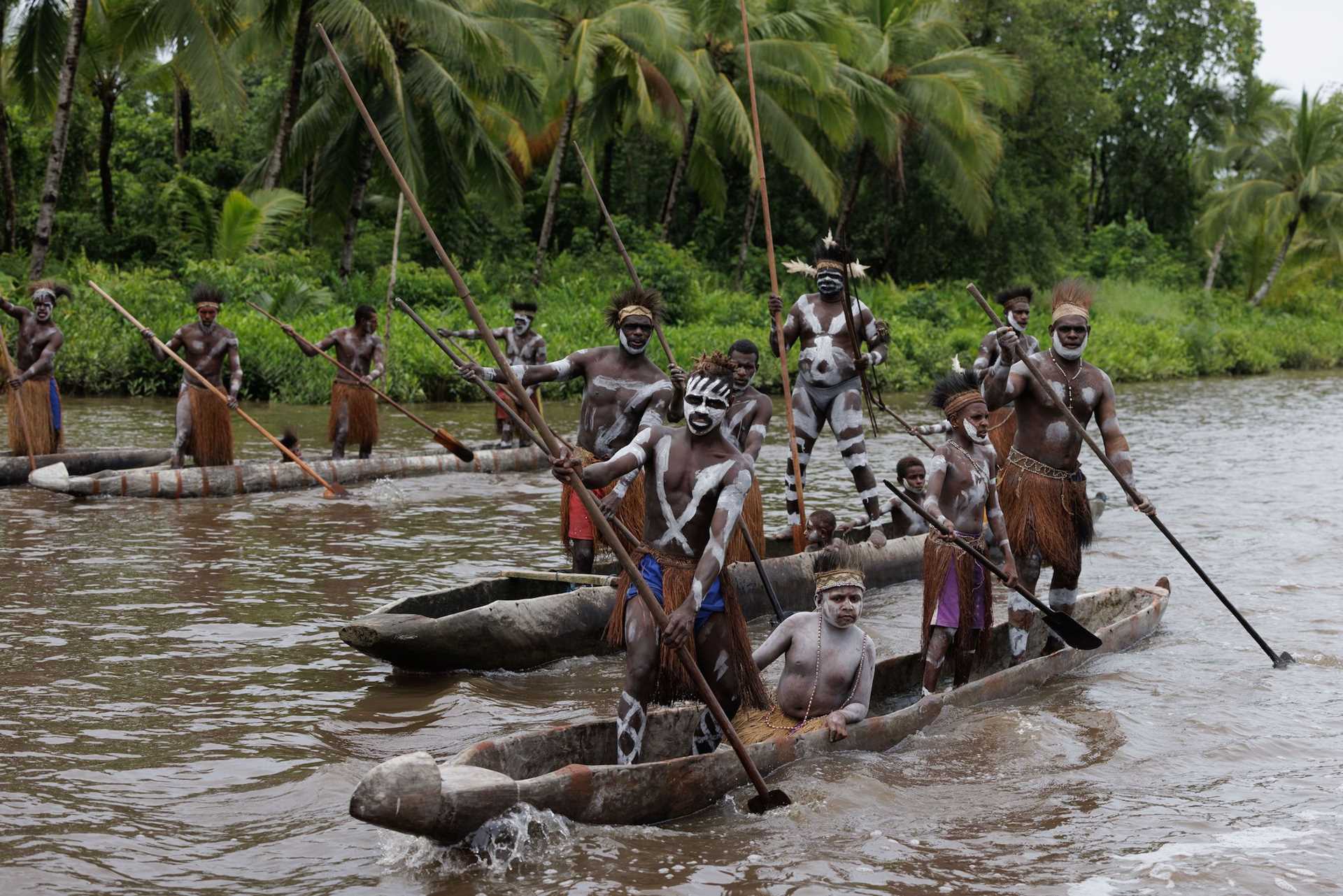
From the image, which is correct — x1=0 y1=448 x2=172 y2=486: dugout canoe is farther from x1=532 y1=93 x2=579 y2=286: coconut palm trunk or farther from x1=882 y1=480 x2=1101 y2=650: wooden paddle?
x1=532 y1=93 x2=579 y2=286: coconut palm trunk

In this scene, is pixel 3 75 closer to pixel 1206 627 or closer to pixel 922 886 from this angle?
pixel 1206 627

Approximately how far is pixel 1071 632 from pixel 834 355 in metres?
3.27

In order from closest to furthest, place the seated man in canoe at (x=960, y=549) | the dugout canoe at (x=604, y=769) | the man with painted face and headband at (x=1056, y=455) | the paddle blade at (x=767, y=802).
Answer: the dugout canoe at (x=604, y=769) → the paddle blade at (x=767, y=802) → the seated man in canoe at (x=960, y=549) → the man with painted face and headband at (x=1056, y=455)

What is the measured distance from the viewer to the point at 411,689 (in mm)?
7289

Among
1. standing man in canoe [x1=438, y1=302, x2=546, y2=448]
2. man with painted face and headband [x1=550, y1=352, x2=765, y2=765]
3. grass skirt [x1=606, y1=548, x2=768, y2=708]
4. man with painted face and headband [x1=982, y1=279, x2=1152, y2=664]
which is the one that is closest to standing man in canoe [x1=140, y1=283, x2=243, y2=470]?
standing man in canoe [x1=438, y1=302, x2=546, y2=448]

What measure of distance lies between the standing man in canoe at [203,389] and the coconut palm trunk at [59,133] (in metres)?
8.58

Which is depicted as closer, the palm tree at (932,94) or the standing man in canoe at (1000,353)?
the standing man in canoe at (1000,353)

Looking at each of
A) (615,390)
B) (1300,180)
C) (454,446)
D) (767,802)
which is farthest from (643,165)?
(767,802)

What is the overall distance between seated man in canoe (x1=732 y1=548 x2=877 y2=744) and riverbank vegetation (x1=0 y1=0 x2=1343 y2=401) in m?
15.9

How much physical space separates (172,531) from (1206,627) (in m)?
7.78

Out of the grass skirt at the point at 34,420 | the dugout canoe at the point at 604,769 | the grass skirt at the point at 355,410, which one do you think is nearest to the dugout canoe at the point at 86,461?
the grass skirt at the point at 34,420

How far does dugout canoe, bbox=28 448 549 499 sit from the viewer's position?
12164mm

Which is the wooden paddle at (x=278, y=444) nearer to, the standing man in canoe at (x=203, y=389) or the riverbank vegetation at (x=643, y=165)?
the standing man in canoe at (x=203, y=389)

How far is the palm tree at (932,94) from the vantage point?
1160 inches
